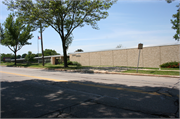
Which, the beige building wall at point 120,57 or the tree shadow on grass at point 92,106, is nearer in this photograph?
the tree shadow on grass at point 92,106

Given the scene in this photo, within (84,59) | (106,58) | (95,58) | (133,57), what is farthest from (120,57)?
(84,59)

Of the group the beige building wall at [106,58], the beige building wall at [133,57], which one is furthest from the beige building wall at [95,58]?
the beige building wall at [133,57]

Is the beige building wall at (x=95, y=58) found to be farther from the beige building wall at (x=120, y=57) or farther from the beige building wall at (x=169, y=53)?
the beige building wall at (x=169, y=53)

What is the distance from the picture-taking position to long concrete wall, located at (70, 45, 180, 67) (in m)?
20.1

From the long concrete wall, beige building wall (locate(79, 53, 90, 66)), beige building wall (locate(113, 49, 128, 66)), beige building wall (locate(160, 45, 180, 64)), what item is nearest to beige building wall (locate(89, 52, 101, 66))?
the long concrete wall

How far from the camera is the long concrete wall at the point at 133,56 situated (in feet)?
65.9

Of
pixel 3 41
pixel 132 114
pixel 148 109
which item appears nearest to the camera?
pixel 132 114

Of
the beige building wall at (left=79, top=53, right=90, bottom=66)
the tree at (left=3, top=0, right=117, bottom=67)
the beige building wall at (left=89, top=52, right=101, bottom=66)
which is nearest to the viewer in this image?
the tree at (left=3, top=0, right=117, bottom=67)

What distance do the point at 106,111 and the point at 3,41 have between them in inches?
1480

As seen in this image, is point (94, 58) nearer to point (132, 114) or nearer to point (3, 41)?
point (3, 41)

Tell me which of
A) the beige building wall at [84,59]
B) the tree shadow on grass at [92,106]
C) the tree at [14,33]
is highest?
the tree at [14,33]

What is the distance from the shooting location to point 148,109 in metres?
4.54

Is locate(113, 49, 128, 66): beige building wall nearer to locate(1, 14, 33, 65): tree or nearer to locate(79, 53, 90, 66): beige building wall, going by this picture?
locate(79, 53, 90, 66): beige building wall

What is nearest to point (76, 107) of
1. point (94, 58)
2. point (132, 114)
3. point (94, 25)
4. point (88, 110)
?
point (88, 110)
